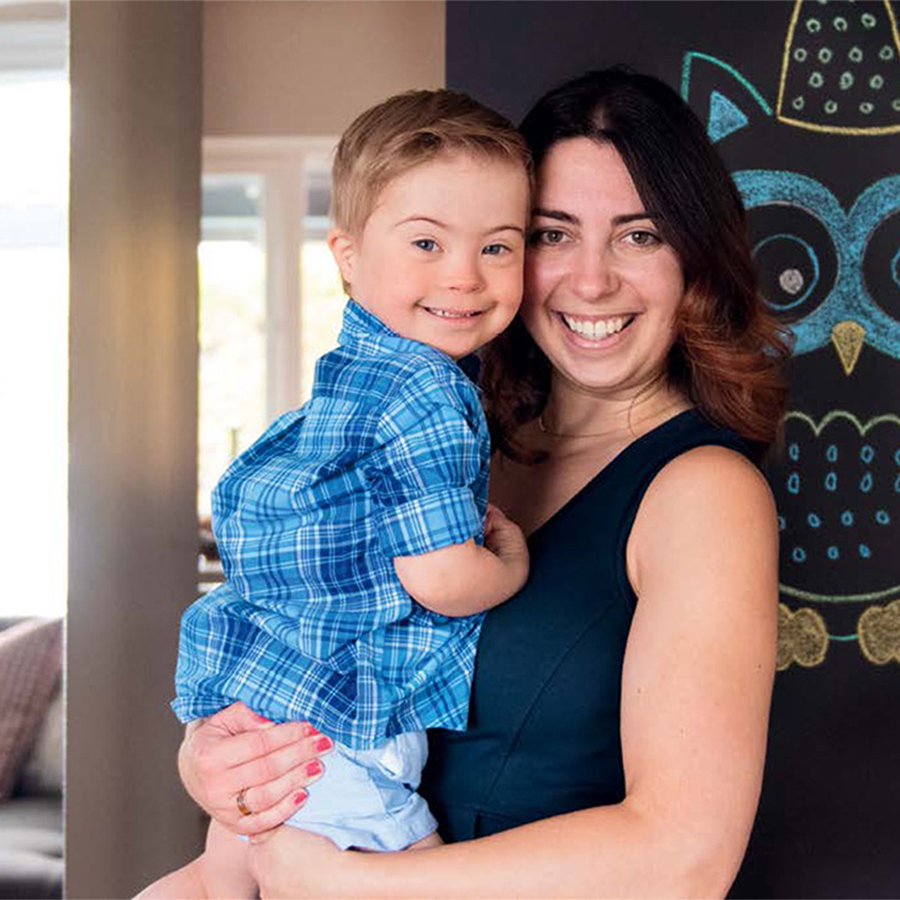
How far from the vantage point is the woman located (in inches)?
52.4

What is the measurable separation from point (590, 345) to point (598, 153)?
0.24 meters

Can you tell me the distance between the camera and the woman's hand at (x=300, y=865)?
1.39 m

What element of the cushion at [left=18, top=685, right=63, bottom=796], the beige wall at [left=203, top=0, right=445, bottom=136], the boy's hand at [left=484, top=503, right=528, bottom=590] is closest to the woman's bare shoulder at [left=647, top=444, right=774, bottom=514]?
the boy's hand at [left=484, top=503, right=528, bottom=590]

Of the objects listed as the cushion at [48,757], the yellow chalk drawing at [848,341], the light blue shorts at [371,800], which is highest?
the yellow chalk drawing at [848,341]

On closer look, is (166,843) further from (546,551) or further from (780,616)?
(546,551)

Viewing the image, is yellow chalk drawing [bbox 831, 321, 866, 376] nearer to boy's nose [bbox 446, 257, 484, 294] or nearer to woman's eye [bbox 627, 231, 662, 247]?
woman's eye [bbox 627, 231, 662, 247]

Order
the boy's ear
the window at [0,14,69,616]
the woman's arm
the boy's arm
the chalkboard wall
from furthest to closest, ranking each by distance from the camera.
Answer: the window at [0,14,69,616] → the chalkboard wall → the boy's ear → the boy's arm → the woman's arm

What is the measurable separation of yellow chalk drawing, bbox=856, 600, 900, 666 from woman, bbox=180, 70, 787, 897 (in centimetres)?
88

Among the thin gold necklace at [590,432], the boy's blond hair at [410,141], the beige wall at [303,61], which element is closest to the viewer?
the boy's blond hair at [410,141]

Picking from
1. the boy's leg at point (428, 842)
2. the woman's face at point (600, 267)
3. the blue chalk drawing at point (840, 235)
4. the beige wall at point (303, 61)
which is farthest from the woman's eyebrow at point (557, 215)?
the beige wall at point (303, 61)

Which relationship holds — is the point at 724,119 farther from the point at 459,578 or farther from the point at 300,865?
the point at 300,865

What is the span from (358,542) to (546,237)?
1.60 ft

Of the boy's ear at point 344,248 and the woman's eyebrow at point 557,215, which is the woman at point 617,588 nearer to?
the woman's eyebrow at point 557,215

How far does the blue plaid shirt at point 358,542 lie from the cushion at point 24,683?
1.68 m
